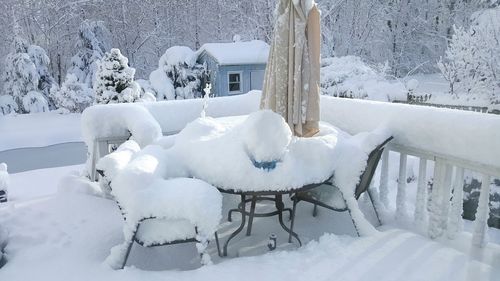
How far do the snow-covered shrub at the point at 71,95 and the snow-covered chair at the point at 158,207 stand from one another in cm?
1422

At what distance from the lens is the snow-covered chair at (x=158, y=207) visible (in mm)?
2391

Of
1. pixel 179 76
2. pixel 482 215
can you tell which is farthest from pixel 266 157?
pixel 179 76

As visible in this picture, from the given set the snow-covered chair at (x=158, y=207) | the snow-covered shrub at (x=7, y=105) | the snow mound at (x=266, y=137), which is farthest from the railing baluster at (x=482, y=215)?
the snow-covered shrub at (x=7, y=105)

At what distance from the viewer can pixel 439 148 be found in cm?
289

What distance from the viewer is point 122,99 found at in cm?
846

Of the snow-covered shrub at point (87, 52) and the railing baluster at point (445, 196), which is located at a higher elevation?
the snow-covered shrub at point (87, 52)

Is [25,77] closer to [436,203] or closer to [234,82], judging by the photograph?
[234,82]

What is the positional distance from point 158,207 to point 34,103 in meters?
16.2

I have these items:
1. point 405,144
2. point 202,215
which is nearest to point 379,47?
point 405,144

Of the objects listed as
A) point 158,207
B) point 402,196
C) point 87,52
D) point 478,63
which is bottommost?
point 402,196

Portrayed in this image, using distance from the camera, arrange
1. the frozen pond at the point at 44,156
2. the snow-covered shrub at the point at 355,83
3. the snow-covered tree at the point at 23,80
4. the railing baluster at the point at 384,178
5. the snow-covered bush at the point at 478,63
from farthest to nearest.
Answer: the snow-covered tree at the point at 23,80
the snow-covered shrub at the point at 355,83
the frozen pond at the point at 44,156
the snow-covered bush at the point at 478,63
the railing baluster at the point at 384,178

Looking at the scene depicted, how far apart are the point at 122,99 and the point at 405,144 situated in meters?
6.86

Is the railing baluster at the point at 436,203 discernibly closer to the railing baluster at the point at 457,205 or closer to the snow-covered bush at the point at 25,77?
the railing baluster at the point at 457,205

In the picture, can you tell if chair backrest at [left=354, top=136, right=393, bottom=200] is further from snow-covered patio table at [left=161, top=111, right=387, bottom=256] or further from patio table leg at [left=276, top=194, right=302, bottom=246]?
patio table leg at [left=276, top=194, right=302, bottom=246]
